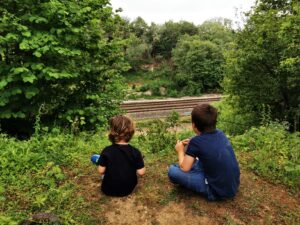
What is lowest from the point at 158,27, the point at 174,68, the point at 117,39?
the point at 174,68

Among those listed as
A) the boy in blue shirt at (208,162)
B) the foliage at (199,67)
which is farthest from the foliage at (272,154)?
the foliage at (199,67)

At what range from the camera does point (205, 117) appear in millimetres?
3832

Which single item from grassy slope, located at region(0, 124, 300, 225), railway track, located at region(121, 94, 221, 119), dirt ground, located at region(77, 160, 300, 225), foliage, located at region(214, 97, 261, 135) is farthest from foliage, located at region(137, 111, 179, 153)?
railway track, located at region(121, 94, 221, 119)

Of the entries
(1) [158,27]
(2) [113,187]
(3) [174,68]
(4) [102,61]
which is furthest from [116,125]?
(1) [158,27]

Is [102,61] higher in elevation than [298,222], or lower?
higher

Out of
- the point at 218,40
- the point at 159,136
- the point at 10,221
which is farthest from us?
the point at 218,40

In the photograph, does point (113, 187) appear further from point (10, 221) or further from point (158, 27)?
point (158, 27)

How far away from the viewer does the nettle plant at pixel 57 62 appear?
20.6 ft

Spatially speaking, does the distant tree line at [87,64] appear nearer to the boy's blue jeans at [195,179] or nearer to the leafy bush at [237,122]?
the leafy bush at [237,122]

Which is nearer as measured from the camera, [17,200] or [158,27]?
[17,200]

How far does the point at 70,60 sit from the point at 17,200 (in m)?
4.17

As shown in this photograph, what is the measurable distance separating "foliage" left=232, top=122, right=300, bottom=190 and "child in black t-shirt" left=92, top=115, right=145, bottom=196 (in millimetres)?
2168

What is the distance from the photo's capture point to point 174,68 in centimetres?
4459

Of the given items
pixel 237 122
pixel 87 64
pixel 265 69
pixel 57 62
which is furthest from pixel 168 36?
pixel 57 62
